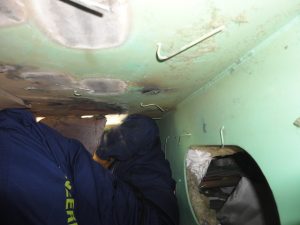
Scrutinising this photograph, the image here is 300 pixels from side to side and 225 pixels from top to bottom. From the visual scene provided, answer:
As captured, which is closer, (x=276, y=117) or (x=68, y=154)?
(x=276, y=117)

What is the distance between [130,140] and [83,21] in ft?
3.58

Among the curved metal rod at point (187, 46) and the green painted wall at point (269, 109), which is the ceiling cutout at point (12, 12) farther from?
the green painted wall at point (269, 109)

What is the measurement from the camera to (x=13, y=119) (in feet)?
3.40

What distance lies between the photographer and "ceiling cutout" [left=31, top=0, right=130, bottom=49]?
0.50m

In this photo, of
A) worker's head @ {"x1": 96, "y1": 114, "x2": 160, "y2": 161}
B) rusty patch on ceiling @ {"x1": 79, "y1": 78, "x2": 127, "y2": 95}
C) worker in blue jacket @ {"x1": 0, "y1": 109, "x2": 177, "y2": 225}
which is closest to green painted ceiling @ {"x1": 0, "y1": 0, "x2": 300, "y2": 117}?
rusty patch on ceiling @ {"x1": 79, "y1": 78, "x2": 127, "y2": 95}

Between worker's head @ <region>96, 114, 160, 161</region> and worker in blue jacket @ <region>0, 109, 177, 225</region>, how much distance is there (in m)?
0.29

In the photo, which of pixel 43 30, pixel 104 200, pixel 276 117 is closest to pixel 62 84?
pixel 43 30

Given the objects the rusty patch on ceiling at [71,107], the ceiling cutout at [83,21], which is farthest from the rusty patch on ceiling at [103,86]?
the ceiling cutout at [83,21]

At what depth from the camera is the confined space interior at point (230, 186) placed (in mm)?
1282

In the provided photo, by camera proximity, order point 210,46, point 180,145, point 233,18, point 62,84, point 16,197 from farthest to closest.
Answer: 1. point 180,145
2. point 62,84
3. point 16,197
4. point 210,46
5. point 233,18

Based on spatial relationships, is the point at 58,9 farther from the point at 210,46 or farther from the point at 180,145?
the point at 180,145

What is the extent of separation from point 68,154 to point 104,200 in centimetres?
31

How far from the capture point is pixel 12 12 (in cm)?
51

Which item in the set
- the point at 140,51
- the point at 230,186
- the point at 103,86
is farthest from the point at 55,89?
the point at 230,186
